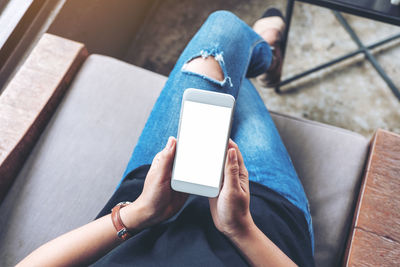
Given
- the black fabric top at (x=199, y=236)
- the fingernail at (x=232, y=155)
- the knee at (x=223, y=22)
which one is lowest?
the black fabric top at (x=199, y=236)

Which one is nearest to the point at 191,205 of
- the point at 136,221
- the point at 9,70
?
the point at 136,221

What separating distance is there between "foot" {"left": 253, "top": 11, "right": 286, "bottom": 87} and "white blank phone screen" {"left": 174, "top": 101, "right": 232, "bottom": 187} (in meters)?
0.65

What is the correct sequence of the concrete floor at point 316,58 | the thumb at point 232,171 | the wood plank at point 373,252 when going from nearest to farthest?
the thumb at point 232,171 < the wood plank at point 373,252 < the concrete floor at point 316,58

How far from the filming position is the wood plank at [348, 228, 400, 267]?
1.81 feet

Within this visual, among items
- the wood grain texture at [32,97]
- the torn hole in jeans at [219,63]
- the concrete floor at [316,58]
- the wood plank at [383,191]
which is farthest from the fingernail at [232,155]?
the concrete floor at [316,58]

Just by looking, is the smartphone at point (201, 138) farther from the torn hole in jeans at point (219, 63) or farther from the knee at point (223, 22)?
the knee at point (223, 22)

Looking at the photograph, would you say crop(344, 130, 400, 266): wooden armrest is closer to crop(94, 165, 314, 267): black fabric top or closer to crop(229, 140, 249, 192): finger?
crop(94, 165, 314, 267): black fabric top

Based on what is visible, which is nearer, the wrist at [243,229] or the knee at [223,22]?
the wrist at [243,229]

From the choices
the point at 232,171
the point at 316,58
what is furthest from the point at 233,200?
the point at 316,58

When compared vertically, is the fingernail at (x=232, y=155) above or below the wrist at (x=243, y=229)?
above

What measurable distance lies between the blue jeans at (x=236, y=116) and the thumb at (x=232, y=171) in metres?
0.18

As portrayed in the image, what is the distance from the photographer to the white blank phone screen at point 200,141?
502 mm

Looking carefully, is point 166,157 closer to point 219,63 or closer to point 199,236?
point 199,236

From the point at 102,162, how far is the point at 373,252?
65 cm
